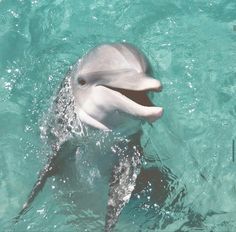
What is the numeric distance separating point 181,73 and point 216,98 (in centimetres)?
71

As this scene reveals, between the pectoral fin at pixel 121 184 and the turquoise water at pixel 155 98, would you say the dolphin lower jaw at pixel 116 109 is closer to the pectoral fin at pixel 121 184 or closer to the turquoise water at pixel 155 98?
the pectoral fin at pixel 121 184

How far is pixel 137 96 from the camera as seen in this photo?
207 inches

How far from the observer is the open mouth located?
5.25 meters

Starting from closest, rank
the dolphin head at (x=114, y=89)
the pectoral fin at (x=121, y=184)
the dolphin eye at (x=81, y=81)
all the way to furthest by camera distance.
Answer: the dolphin head at (x=114, y=89)
the pectoral fin at (x=121, y=184)
the dolphin eye at (x=81, y=81)

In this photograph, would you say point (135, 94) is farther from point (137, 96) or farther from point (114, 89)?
point (114, 89)

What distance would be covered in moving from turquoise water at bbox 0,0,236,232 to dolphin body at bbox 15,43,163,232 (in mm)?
394

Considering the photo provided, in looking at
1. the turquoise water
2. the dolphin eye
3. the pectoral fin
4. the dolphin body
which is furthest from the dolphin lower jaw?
the turquoise water

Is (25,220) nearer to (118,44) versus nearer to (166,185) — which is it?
(166,185)

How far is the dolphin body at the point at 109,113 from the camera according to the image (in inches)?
202

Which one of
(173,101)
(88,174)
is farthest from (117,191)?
(173,101)

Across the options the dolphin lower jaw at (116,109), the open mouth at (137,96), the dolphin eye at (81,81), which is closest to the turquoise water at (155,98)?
the dolphin lower jaw at (116,109)

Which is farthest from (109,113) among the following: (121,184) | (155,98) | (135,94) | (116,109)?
(155,98)

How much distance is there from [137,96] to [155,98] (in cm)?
265

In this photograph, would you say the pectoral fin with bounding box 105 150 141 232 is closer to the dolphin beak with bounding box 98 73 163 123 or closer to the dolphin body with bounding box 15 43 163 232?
the dolphin body with bounding box 15 43 163 232
